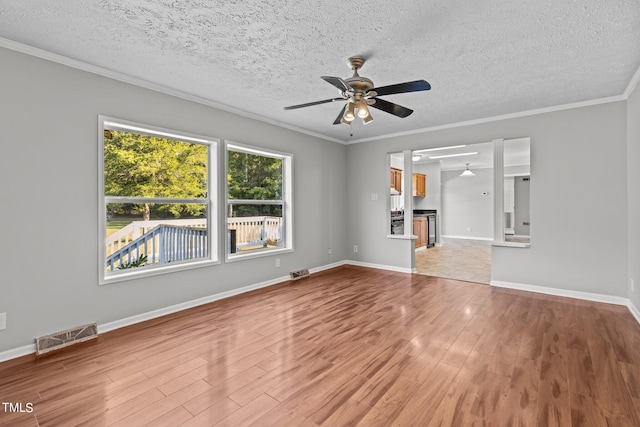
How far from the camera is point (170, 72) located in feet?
10.0

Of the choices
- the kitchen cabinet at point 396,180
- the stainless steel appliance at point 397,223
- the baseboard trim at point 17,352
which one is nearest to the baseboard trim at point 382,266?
the stainless steel appliance at point 397,223

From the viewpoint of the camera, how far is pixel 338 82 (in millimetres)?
2393

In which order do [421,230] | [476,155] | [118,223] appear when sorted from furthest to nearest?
[421,230], [476,155], [118,223]

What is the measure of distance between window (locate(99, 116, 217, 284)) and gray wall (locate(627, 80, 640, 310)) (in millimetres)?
4920

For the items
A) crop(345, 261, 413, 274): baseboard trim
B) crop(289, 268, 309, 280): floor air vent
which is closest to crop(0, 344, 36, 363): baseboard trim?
crop(289, 268, 309, 280): floor air vent

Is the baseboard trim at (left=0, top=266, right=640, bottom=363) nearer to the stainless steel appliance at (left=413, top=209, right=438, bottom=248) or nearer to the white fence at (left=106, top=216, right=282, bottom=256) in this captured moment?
the white fence at (left=106, top=216, right=282, bottom=256)

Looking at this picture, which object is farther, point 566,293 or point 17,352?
point 566,293

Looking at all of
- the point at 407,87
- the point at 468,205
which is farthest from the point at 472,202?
the point at 407,87

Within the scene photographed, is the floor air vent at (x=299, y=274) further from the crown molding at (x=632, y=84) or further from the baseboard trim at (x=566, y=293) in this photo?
the crown molding at (x=632, y=84)

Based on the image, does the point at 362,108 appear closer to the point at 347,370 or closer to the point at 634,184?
the point at 347,370

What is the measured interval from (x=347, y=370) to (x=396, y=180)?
19.2 ft

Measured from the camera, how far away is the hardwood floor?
179 centimetres

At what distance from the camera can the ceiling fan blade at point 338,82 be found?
7.49 feet

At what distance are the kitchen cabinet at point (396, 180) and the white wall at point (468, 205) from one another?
12.6ft
